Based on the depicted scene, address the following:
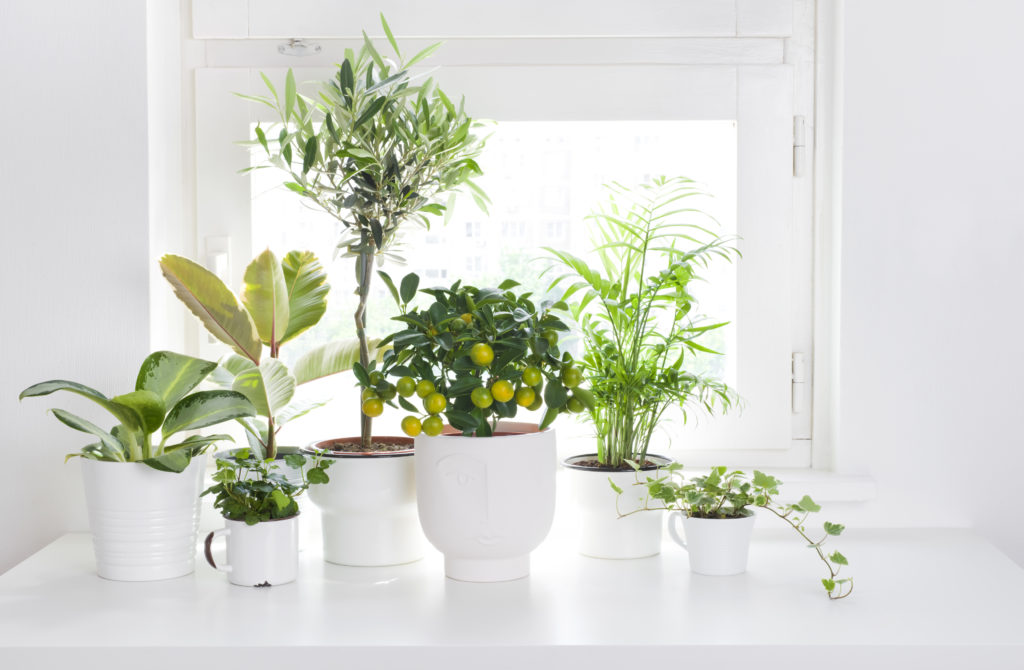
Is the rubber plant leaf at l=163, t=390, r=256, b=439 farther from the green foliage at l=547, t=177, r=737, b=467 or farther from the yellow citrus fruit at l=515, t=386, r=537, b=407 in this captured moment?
the green foliage at l=547, t=177, r=737, b=467

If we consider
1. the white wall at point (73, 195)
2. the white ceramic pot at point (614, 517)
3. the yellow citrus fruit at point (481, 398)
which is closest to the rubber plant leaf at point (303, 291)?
the white wall at point (73, 195)

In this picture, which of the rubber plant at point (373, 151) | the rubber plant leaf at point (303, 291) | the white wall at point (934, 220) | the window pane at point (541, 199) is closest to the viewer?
the rubber plant at point (373, 151)

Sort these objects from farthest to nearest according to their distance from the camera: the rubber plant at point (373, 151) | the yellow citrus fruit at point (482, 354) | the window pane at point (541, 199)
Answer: the window pane at point (541, 199) < the rubber plant at point (373, 151) < the yellow citrus fruit at point (482, 354)

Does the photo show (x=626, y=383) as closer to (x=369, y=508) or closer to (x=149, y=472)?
(x=369, y=508)

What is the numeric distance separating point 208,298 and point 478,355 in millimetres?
466

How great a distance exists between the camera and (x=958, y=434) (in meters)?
1.56

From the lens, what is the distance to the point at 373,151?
1.35 meters

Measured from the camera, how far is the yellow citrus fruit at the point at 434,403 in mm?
1210

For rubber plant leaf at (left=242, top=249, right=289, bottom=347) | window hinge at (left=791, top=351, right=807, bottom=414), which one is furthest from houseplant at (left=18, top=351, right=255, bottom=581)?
window hinge at (left=791, top=351, right=807, bottom=414)

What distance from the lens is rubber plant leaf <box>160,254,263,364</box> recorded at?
53.5 inches

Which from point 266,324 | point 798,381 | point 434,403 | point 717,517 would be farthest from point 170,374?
point 798,381

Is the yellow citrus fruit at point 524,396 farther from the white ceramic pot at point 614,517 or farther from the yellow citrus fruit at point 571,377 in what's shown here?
the white ceramic pot at point 614,517

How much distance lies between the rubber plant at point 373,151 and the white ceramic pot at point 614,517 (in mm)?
366

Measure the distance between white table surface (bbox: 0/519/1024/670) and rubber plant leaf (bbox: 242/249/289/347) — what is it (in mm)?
384
